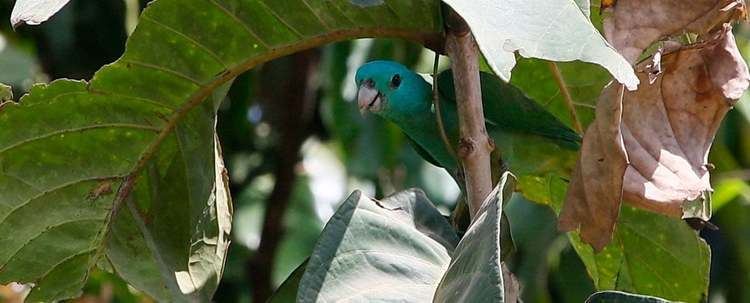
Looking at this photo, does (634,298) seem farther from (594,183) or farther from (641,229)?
(641,229)

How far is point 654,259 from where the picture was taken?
6.31 ft

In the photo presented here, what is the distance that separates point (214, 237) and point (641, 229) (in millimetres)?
634

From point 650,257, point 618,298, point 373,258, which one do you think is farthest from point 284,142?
point 618,298

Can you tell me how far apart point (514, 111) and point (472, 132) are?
59cm

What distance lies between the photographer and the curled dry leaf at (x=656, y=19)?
1524 mm

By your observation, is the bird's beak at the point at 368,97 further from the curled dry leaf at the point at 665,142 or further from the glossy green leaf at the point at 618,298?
the glossy green leaf at the point at 618,298

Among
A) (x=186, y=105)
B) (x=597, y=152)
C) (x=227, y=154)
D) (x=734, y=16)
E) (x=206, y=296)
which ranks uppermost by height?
(x=734, y=16)

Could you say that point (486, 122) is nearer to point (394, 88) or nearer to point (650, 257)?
point (394, 88)

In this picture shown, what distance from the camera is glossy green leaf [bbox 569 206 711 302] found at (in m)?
1.89

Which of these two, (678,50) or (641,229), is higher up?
(678,50)

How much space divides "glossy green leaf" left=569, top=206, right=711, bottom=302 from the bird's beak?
1.84 ft

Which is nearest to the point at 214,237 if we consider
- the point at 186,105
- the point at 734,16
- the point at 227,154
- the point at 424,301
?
the point at 186,105

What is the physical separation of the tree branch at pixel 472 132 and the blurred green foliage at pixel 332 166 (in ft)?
6.52

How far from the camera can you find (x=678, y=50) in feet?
5.32
